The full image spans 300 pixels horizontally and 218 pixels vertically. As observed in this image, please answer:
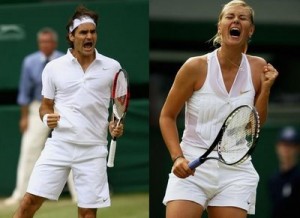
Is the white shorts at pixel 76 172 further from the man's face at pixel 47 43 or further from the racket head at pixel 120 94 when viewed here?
the man's face at pixel 47 43

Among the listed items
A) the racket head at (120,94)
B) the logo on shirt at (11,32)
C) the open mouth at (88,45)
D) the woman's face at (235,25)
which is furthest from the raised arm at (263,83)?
the logo on shirt at (11,32)

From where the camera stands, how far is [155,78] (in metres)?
6.02

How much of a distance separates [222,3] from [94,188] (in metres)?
1.45

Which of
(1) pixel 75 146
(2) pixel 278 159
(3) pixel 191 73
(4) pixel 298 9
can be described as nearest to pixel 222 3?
(4) pixel 298 9

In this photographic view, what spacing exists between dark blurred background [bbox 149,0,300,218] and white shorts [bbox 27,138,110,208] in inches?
42.2

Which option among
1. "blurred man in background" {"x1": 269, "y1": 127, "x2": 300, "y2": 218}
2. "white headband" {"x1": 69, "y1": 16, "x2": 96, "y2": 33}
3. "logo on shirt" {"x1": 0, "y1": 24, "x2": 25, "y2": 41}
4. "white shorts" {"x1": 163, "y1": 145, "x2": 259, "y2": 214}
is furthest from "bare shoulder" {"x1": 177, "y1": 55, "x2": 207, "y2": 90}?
"logo on shirt" {"x1": 0, "y1": 24, "x2": 25, "y2": 41}

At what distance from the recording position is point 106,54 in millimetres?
6449

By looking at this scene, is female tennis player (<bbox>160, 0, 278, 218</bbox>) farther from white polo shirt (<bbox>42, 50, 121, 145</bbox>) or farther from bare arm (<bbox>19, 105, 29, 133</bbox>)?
bare arm (<bbox>19, 105, 29, 133</bbox>)

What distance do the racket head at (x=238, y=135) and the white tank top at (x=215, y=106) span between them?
5 centimetres

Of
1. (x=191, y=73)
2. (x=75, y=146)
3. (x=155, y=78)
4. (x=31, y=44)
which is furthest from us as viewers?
(x=31, y=44)

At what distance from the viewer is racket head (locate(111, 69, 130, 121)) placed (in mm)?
4809

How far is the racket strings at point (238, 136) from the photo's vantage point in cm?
402

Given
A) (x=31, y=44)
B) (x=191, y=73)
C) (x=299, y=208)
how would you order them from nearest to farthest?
(x=191, y=73)
(x=299, y=208)
(x=31, y=44)

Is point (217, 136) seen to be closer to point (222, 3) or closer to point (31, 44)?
point (222, 3)
